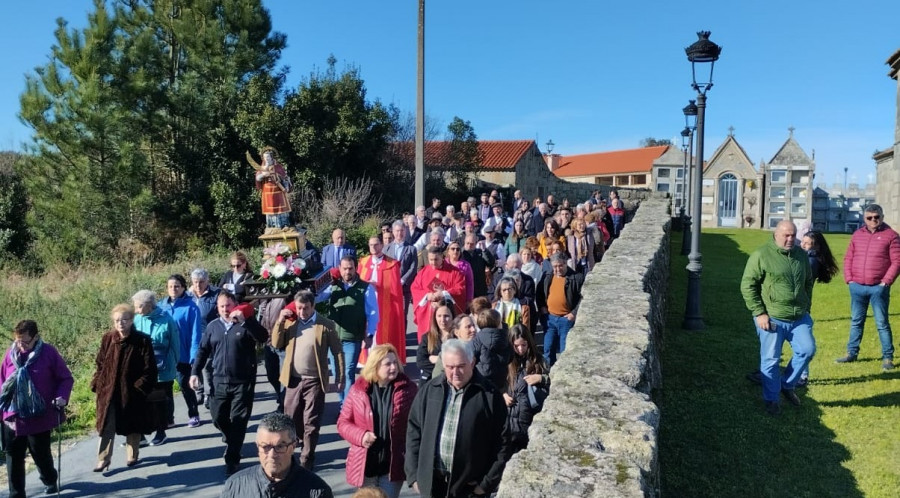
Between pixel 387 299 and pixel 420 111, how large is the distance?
9639 millimetres

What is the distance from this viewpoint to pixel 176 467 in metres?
5.82

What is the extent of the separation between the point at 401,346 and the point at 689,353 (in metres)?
3.70

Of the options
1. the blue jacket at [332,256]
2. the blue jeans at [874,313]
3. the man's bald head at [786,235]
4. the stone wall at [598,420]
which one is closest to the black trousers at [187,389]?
the blue jacket at [332,256]

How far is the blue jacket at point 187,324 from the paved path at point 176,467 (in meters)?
0.79

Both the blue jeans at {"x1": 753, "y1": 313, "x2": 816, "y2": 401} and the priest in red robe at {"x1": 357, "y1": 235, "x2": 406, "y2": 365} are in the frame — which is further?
→ the priest in red robe at {"x1": 357, "y1": 235, "x2": 406, "y2": 365}

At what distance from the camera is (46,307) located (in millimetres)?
11531

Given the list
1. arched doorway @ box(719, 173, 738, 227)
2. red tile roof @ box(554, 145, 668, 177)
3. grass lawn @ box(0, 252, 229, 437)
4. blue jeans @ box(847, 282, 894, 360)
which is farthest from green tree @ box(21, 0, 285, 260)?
red tile roof @ box(554, 145, 668, 177)

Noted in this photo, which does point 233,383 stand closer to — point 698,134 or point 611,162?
point 698,134

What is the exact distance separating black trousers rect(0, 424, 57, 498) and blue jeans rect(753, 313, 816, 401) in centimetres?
647

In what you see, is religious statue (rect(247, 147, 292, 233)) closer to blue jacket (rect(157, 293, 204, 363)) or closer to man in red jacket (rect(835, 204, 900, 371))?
blue jacket (rect(157, 293, 204, 363))

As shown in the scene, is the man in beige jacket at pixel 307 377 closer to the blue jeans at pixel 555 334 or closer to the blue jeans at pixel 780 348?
the blue jeans at pixel 555 334

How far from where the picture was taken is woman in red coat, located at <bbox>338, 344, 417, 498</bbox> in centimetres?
423

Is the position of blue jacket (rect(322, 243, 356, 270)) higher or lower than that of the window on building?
lower

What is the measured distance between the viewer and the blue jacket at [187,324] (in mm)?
6900
